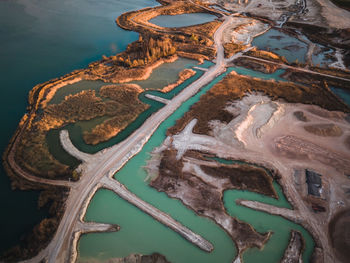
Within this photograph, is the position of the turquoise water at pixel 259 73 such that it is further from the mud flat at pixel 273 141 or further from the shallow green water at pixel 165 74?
the shallow green water at pixel 165 74

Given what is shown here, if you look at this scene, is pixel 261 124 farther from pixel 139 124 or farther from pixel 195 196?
pixel 139 124

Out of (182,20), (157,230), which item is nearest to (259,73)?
(157,230)

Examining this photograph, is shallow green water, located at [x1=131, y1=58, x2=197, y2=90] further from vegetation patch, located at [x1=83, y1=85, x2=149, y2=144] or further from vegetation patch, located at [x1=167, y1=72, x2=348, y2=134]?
vegetation patch, located at [x1=167, y1=72, x2=348, y2=134]

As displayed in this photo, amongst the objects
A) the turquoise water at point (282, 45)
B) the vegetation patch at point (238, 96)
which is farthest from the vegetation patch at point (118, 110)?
the turquoise water at point (282, 45)

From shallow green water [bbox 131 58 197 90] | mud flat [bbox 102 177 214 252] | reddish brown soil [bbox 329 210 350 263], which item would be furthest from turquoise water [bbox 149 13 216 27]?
reddish brown soil [bbox 329 210 350 263]

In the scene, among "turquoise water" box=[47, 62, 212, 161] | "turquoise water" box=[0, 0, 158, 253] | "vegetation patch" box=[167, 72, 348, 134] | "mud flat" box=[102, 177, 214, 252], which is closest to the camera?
"mud flat" box=[102, 177, 214, 252]

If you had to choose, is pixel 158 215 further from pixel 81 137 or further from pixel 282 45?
pixel 282 45
